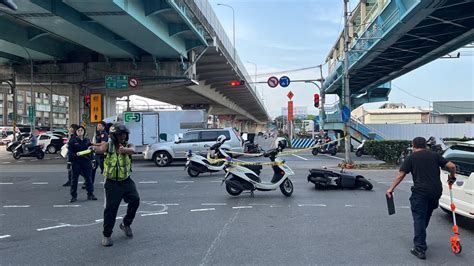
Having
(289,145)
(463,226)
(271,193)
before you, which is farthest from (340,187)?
(289,145)

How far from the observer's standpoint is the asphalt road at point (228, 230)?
5.53 meters

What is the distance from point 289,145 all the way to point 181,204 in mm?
28302

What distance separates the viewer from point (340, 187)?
11789mm

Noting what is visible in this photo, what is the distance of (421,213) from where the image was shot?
553 cm

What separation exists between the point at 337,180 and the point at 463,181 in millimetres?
4857

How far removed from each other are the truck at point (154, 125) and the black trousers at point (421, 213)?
2071cm

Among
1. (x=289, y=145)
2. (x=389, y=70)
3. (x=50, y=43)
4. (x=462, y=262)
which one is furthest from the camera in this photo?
(x=289, y=145)

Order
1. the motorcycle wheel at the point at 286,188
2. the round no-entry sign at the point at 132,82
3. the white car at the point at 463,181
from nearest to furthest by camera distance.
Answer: the white car at the point at 463,181 → the motorcycle wheel at the point at 286,188 → the round no-entry sign at the point at 132,82

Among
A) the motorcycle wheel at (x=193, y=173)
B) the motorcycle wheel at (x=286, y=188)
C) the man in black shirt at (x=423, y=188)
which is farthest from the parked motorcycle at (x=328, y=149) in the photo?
the man in black shirt at (x=423, y=188)

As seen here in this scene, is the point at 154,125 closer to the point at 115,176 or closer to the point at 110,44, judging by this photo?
the point at 110,44

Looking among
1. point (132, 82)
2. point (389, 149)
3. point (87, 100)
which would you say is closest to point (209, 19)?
point (132, 82)

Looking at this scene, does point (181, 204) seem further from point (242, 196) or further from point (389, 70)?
point (389, 70)

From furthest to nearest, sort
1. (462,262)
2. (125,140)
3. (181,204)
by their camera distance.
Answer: (181,204)
(125,140)
(462,262)

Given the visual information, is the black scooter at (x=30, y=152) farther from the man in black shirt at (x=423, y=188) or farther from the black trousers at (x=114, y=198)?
the man in black shirt at (x=423, y=188)
